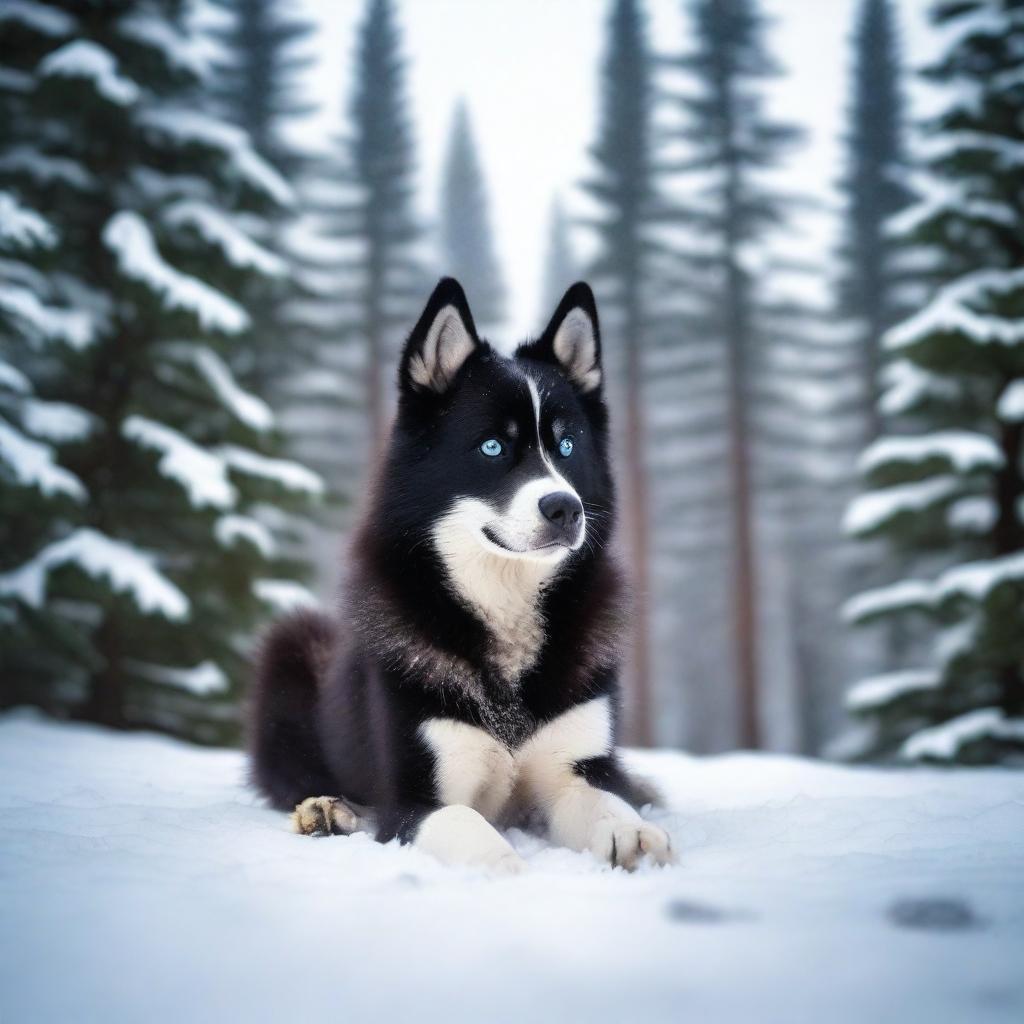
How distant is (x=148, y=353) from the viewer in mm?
8156

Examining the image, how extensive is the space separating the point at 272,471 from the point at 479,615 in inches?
232

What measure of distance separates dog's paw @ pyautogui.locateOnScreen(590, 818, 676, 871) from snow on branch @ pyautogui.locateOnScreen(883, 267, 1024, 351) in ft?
21.6

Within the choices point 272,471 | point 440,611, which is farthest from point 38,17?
point 440,611

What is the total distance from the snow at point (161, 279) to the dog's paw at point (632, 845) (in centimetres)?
632

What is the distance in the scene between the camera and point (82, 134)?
26.7ft

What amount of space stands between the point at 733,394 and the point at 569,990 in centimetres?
1483

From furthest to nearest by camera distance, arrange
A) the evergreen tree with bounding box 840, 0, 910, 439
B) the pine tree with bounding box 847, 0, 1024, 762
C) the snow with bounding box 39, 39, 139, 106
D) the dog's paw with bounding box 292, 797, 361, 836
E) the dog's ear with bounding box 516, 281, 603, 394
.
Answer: the evergreen tree with bounding box 840, 0, 910, 439, the pine tree with bounding box 847, 0, 1024, 762, the snow with bounding box 39, 39, 139, 106, the dog's ear with bounding box 516, 281, 603, 394, the dog's paw with bounding box 292, 797, 361, 836

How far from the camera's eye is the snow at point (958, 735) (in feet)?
22.6

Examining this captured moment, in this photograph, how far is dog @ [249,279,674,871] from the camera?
2688 millimetres

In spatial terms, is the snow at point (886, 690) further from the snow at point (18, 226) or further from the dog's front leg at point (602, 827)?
the snow at point (18, 226)

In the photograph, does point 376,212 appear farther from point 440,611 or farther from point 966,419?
point 440,611

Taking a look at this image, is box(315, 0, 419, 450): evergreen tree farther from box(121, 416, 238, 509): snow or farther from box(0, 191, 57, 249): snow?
box(0, 191, 57, 249): snow

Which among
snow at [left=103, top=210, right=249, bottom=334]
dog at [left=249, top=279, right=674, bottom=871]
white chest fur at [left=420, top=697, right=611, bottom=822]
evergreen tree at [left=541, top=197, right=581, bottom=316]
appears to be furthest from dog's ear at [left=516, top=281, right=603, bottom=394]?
evergreen tree at [left=541, top=197, right=581, bottom=316]

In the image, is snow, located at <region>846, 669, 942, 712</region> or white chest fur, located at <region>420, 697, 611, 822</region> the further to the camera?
snow, located at <region>846, 669, 942, 712</region>
